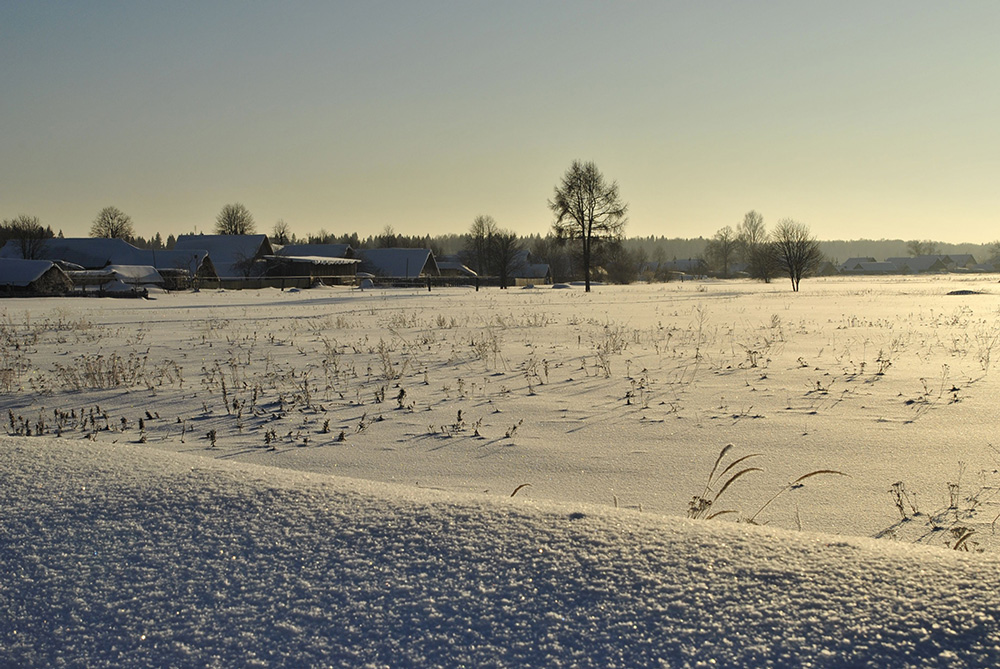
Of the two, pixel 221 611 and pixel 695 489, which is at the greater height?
pixel 221 611

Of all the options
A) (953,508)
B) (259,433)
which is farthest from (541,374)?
(953,508)

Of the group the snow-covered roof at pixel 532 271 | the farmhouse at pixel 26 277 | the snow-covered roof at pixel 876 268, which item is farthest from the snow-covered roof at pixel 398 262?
the snow-covered roof at pixel 876 268

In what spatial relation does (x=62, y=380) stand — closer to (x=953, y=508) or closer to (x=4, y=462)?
(x=4, y=462)

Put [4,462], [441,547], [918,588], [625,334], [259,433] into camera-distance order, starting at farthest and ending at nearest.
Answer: [625,334], [259,433], [4,462], [441,547], [918,588]

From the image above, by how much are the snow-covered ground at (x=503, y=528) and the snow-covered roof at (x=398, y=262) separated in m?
68.9

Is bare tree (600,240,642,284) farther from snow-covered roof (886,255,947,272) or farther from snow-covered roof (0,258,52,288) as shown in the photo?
snow-covered roof (886,255,947,272)

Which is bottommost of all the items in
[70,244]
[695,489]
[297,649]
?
[695,489]

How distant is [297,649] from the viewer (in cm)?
166

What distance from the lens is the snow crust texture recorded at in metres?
1.61

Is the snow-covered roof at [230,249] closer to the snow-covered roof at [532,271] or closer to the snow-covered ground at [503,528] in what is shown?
the snow-covered roof at [532,271]

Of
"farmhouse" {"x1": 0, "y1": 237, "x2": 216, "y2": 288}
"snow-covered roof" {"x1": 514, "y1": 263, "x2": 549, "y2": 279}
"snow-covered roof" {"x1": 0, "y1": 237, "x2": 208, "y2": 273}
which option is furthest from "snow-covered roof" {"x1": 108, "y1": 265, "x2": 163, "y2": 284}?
"snow-covered roof" {"x1": 514, "y1": 263, "x2": 549, "y2": 279}

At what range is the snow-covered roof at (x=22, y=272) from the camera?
3512cm

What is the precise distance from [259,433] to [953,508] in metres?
5.03

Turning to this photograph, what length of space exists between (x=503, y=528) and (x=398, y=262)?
76040 millimetres
